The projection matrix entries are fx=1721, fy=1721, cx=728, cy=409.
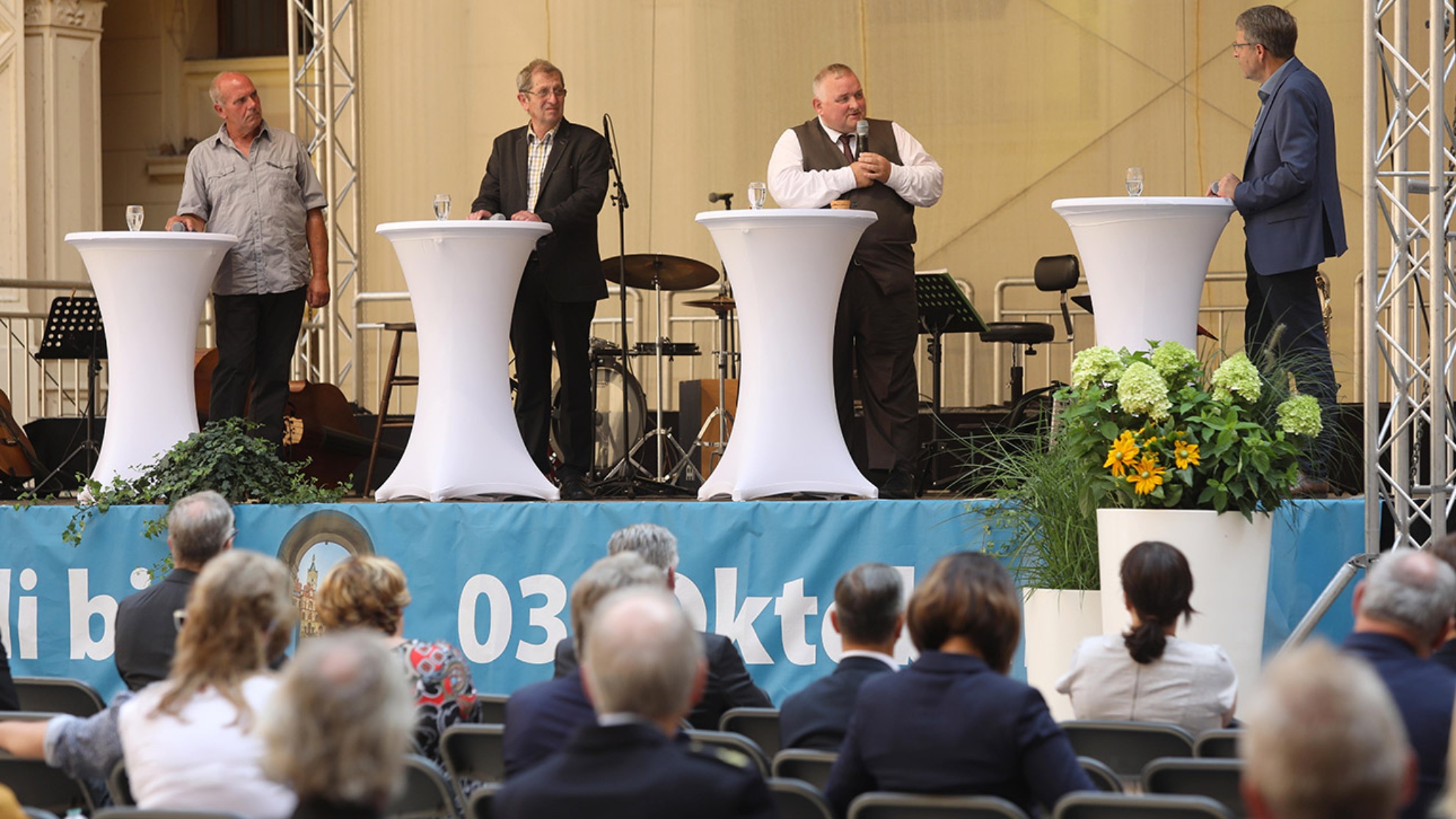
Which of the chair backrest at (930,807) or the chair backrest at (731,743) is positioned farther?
the chair backrest at (731,743)

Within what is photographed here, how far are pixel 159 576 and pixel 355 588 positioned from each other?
8.80ft

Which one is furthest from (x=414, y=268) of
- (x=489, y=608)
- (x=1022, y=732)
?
(x=1022, y=732)

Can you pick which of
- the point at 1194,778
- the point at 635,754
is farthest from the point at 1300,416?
the point at 635,754

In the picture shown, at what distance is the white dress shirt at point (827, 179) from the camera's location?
602 centimetres

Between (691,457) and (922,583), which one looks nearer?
(922,583)

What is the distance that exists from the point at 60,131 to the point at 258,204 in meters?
5.29

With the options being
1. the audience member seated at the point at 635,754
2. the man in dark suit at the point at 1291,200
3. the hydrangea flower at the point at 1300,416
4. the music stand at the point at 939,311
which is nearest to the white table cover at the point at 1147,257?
the man in dark suit at the point at 1291,200

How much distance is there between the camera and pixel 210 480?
5.82m

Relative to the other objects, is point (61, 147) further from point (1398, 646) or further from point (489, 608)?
point (1398, 646)

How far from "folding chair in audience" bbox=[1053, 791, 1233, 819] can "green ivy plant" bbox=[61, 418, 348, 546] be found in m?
3.94

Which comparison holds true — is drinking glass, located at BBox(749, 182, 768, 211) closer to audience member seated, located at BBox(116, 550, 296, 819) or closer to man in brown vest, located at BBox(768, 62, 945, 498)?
man in brown vest, located at BBox(768, 62, 945, 498)

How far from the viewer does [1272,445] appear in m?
4.58

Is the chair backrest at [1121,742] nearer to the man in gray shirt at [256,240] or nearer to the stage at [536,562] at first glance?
the stage at [536,562]

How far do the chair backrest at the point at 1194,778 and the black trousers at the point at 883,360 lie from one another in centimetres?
332
